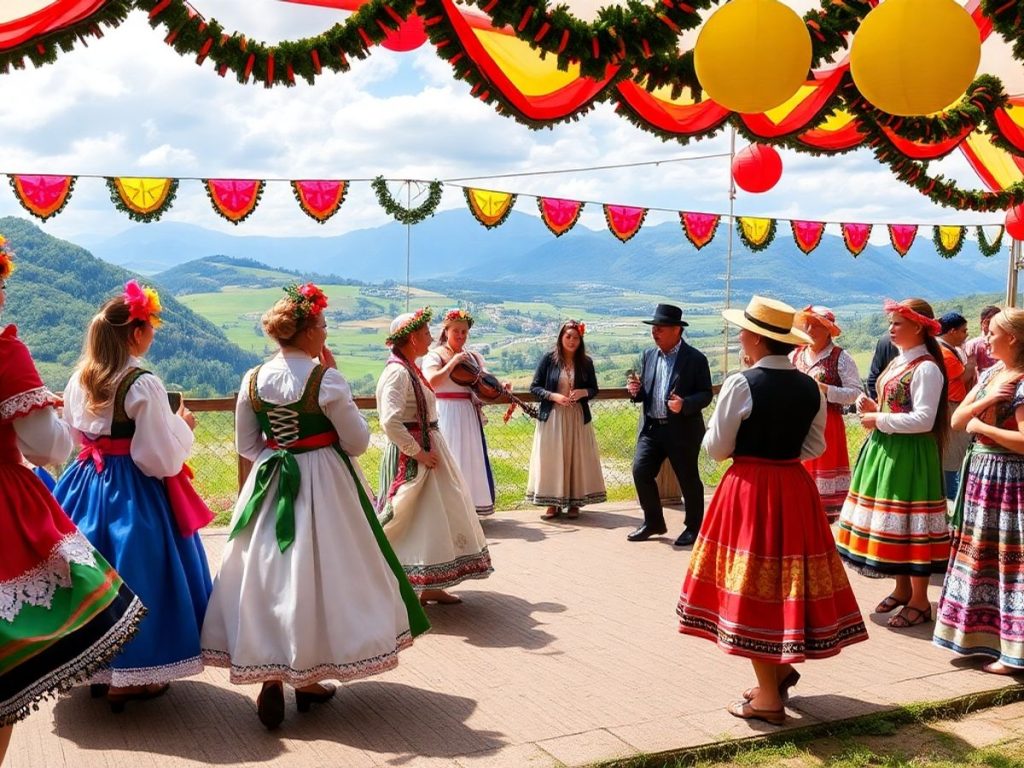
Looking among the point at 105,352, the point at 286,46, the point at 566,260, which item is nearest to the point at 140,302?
the point at 105,352

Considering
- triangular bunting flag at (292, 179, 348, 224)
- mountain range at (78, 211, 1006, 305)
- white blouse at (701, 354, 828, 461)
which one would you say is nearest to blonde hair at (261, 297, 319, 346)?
white blouse at (701, 354, 828, 461)

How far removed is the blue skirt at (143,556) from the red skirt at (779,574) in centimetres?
210

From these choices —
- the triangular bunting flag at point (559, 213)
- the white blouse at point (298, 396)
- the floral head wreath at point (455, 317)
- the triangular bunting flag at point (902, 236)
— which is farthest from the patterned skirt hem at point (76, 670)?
the triangular bunting flag at point (902, 236)

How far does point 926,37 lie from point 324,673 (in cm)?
325

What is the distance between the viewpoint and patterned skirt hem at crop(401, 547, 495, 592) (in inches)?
203

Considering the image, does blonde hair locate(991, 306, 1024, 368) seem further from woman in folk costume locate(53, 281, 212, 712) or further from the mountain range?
the mountain range

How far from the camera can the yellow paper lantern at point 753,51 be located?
3568mm

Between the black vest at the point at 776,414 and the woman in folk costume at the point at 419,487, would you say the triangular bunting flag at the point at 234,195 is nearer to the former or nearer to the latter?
the woman in folk costume at the point at 419,487

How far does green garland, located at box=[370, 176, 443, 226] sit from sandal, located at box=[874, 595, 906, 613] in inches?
185

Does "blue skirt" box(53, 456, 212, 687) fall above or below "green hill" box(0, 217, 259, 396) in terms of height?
below

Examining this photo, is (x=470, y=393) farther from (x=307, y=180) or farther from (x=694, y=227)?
(x=694, y=227)

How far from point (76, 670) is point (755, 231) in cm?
961

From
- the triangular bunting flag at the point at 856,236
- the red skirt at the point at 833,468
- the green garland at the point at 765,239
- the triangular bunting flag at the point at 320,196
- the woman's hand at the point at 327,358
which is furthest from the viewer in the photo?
the triangular bunting flag at the point at 856,236

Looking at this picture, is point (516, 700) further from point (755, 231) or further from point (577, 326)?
point (755, 231)
